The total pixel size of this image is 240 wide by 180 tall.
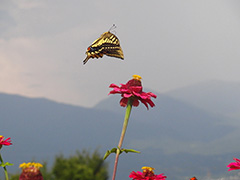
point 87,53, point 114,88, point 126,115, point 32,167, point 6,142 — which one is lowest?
point 32,167

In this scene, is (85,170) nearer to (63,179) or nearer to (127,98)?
(63,179)

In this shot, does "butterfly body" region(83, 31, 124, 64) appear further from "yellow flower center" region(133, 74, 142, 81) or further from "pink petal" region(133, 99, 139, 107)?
"pink petal" region(133, 99, 139, 107)

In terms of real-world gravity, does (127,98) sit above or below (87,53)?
below

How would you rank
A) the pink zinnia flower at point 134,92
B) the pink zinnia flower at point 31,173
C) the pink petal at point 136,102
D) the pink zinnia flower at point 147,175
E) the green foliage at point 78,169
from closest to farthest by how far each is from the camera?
the pink zinnia flower at point 31,173, the pink zinnia flower at point 134,92, the pink petal at point 136,102, the pink zinnia flower at point 147,175, the green foliage at point 78,169

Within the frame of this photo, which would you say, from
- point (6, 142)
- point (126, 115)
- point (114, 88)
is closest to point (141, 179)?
point (126, 115)

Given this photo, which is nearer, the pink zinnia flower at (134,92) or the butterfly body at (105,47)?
the pink zinnia flower at (134,92)

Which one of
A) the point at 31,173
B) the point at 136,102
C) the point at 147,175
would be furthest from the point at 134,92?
the point at 31,173

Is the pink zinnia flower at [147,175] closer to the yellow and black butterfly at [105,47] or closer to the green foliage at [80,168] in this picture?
the yellow and black butterfly at [105,47]

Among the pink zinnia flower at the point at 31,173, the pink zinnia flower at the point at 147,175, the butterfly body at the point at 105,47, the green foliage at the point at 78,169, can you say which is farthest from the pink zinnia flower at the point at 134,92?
the green foliage at the point at 78,169
